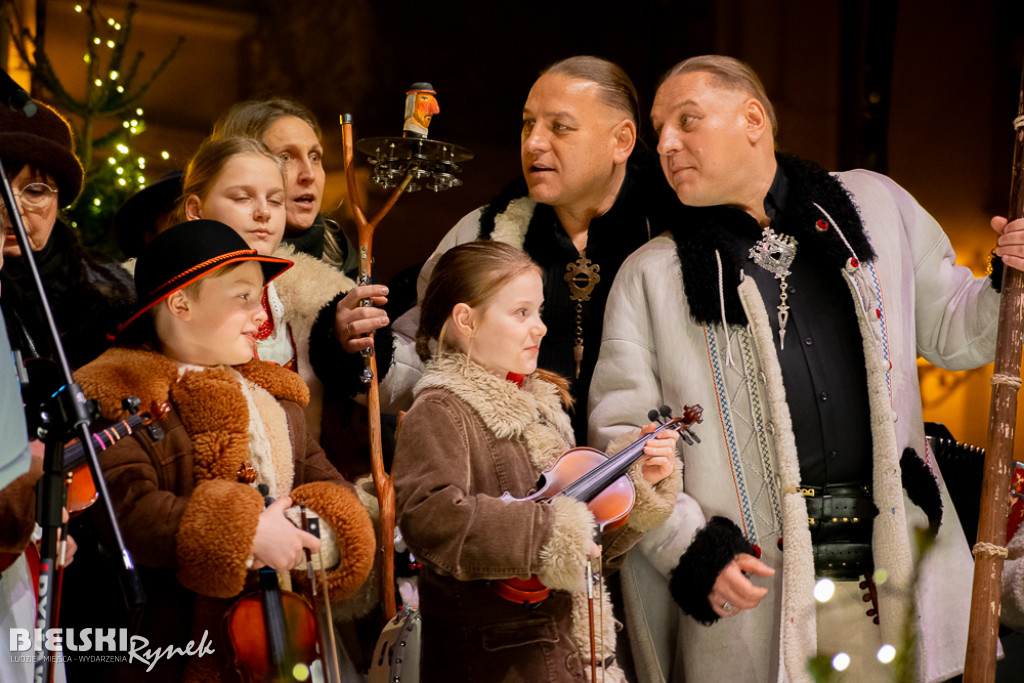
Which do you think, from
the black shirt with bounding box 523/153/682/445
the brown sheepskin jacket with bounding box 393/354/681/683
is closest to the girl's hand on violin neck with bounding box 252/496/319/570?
the brown sheepskin jacket with bounding box 393/354/681/683

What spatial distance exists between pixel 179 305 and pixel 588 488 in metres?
0.97

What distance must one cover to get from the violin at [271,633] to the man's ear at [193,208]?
0.95 metres

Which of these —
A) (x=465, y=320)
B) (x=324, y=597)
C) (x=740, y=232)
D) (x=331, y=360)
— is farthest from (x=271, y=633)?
(x=740, y=232)

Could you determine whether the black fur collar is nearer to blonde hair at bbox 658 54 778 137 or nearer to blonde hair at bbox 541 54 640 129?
blonde hair at bbox 658 54 778 137

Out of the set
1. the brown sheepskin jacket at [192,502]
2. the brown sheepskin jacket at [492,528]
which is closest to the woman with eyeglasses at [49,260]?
the brown sheepskin jacket at [192,502]

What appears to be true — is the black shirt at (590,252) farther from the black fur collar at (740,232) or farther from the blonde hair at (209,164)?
the blonde hair at (209,164)

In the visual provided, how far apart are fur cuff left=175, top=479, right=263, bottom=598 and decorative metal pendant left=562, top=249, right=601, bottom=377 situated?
4.21 feet

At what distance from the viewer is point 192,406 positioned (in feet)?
7.10

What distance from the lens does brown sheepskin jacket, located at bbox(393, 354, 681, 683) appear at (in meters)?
2.16

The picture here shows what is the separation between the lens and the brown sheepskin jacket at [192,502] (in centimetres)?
202

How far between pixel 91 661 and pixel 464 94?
393cm

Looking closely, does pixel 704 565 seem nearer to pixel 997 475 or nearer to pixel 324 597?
pixel 997 475

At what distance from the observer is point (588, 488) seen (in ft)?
7.48

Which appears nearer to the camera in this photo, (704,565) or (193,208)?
(704,565)
